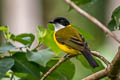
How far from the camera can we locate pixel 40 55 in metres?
1.90

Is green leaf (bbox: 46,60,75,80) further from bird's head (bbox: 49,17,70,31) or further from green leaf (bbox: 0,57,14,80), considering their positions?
bird's head (bbox: 49,17,70,31)

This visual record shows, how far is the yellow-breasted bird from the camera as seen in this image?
2.82 meters

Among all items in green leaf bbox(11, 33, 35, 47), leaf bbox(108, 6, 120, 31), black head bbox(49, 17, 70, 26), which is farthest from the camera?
black head bbox(49, 17, 70, 26)

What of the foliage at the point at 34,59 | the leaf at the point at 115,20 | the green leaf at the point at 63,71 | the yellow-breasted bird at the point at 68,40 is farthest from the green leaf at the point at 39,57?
the yellow-breasted bird at the point at 68,40

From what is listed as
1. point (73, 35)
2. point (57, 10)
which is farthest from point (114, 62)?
point (57, 10)

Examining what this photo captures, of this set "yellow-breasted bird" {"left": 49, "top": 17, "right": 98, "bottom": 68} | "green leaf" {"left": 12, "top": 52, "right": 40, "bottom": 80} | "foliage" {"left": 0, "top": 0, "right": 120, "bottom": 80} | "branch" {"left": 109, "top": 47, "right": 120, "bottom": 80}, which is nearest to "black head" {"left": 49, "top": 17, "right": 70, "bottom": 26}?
"yellow-breasted bird" {"left": 49, "top": 17, "right": 98, "bottom": 68}

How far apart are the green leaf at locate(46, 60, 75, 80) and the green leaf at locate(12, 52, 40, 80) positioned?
13 centimetres

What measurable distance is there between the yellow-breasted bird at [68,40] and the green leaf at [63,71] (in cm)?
51

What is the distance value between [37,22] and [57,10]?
4.44 ft

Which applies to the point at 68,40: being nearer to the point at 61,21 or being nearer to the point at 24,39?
the point at 61,21

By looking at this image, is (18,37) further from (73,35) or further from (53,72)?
(73,35)

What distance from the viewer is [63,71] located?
2.06 m

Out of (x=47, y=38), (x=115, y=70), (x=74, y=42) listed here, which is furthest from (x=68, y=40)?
(x=115, y=70)

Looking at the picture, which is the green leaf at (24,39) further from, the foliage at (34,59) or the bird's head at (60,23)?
the bird's head at (60,23)
